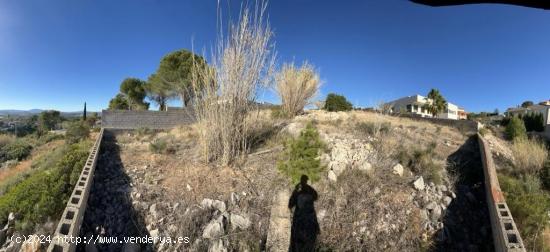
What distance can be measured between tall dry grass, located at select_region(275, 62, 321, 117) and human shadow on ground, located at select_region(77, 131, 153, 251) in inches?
211

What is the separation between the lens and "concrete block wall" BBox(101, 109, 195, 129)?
11055mm

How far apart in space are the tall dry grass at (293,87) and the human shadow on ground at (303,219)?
509 cm

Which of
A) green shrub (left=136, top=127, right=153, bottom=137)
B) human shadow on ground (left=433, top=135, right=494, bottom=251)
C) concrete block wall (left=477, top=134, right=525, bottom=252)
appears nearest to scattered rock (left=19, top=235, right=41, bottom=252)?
human shadow on ground (left=433, top=135, right=494, bottom=251)

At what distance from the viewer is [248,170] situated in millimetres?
A: 5039

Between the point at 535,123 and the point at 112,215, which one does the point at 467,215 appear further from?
the point at 535,123

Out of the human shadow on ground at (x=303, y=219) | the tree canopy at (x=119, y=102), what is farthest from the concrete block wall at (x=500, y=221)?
the tree canopy at (x=119, y=102)

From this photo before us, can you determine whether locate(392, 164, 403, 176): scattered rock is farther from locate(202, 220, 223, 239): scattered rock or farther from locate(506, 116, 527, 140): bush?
locate(506, 116, 527, 140): bush

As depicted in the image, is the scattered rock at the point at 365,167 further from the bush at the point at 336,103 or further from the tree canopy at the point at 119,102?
the tree canopy at the point at 119,102

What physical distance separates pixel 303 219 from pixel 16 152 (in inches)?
580

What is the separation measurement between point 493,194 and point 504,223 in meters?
0.83

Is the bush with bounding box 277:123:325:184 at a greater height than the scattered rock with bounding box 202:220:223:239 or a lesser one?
greater

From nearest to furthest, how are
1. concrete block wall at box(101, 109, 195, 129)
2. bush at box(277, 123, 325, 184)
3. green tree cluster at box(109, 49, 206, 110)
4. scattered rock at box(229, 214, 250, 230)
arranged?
scattered rock at box(229, 214, 250, 230), bush at box(277, 123, 325, 184), concrete block wall at box(101, 109, 195, 129), green tree cluster at box(109, 49, 206, 110)

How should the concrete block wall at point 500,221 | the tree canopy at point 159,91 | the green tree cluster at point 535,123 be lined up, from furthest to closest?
the green tree cluster at point 535,123
the tree canopy at point 159,91
the concrete block wall at point 500,221

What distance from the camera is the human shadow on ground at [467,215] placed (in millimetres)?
3697
